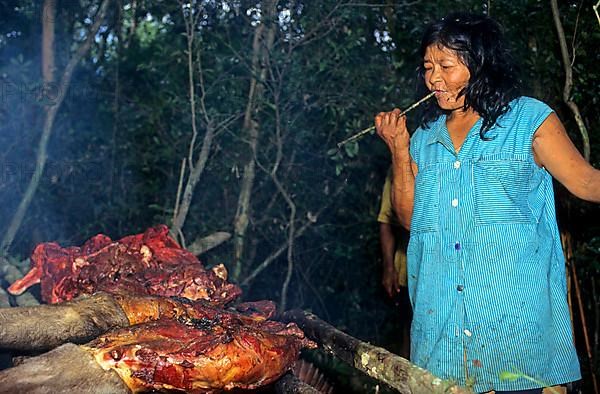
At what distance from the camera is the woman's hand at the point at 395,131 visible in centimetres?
314

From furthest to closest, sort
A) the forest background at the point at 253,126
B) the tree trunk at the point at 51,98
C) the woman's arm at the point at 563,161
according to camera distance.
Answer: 1. the forest background at the point at 253,126
2. the tree trunk at the point at 51,98
3. the woman's arm at the point at 563,161

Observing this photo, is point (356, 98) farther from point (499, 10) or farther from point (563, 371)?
point (563, 371)

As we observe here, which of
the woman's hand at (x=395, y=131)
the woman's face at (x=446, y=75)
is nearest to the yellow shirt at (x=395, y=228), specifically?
the woman's hand at (x=395, y=131)

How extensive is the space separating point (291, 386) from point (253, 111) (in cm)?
416

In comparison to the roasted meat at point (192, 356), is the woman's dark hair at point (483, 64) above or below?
above

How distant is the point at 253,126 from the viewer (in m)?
6.50

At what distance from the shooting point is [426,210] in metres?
3.01

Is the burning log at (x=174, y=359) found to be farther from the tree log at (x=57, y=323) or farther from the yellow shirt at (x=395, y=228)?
the yellow shirt at (x=395, y=228)

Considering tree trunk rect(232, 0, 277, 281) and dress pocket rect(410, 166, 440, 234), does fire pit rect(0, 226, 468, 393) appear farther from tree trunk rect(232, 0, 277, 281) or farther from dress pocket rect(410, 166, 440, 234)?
tree trunk rect(232, 0, 277, 281)

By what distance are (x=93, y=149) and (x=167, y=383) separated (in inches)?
232

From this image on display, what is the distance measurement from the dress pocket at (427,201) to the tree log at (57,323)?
130 cm

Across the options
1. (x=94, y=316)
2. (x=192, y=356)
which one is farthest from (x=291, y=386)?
(x=94, y=316)

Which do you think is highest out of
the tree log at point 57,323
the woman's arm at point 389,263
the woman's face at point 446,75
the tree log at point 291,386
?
the woman's face at point 446,75

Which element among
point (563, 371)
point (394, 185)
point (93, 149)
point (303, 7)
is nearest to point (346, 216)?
point (303, 7)
